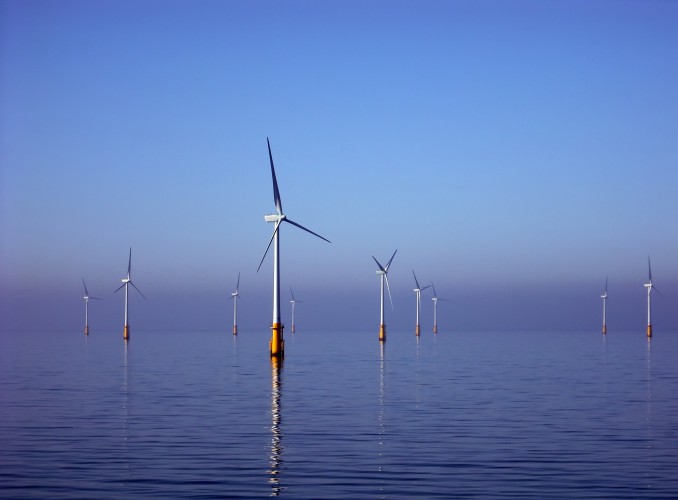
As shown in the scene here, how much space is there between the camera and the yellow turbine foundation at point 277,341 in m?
104

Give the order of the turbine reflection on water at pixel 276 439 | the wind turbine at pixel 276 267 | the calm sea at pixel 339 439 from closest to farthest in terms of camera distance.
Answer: the calm sea at pixel 339 439, the turbine reflection on water at pixel 276 439, the wind turbine at pixel 276 267

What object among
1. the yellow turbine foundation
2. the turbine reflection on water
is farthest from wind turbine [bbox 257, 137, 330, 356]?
the turbine reflection on water

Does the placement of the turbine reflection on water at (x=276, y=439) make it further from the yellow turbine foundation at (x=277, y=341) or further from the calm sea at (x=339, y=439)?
the yellow turbine foundation at (x=277, y=341)

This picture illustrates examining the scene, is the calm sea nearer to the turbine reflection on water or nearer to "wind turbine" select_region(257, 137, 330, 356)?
the turbine reflection on water

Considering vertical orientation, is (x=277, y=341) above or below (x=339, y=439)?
below

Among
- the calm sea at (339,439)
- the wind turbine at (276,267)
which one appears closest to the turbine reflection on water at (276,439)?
the calm sea at (339,439)

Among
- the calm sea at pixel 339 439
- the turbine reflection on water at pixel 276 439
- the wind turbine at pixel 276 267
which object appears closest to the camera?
the calm sea at pixel 339 439

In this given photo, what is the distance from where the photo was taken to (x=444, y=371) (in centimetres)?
9188

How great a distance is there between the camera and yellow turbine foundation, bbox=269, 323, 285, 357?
104 meters

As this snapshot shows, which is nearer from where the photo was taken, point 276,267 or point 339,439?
point 339,439

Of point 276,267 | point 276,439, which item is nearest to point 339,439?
point 276,439

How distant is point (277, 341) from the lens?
105062 mm

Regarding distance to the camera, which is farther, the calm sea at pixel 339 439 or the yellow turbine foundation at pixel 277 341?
the yellow turbine foundation at pixel 277 341

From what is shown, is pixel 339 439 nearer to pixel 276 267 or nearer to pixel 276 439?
pixel 276 439
